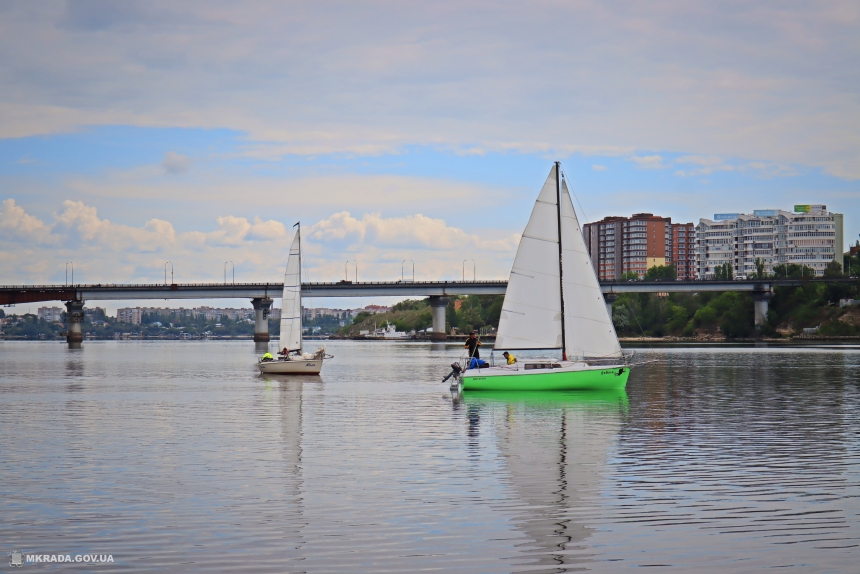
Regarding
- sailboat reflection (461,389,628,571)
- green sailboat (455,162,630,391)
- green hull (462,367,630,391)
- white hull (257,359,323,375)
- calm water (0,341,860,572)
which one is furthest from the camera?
white hull (257,359,323,375)

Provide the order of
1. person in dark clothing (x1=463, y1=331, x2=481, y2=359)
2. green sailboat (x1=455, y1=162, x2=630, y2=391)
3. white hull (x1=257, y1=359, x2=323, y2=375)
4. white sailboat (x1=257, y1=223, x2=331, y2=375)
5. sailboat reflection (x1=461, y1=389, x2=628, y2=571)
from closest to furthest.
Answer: sailboat reflection (x1=461, y1=389, x2=628, y2=571) → green sailboat (x1=455, y1=162, x2=630, y2=391) → person in dark clothing (x1=463, y1=331, x2=481, y2=359) → white hull (x1=257, y1=359, x2=323, y2=375) → white sailboat (x1=257, y1=223, x2=331, y2=375)

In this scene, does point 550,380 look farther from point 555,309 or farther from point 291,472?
point 291,472

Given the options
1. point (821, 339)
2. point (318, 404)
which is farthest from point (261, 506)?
point (821, 339)

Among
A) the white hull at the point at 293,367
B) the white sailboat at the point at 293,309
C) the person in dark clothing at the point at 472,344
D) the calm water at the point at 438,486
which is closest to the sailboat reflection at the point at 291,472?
the calm water at the point at 438,486

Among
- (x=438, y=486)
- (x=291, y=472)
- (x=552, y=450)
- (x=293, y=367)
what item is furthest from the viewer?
(x=293, y=367)

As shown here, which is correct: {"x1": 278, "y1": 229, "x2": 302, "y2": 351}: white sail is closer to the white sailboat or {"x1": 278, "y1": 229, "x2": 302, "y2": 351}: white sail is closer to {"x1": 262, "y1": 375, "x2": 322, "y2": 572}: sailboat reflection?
the white sailboat

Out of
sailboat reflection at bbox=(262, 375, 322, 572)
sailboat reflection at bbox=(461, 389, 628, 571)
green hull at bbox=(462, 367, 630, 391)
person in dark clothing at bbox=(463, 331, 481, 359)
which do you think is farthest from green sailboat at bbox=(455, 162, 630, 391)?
sailboat reflection at bbox=(262, 375, 322, 572)

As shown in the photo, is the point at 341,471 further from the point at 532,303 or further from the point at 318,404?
the point at 532,303

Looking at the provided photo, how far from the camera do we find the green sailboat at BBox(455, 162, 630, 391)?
5453 cm

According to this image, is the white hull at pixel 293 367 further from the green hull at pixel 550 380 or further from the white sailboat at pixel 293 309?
the green hull at pixel 550 380

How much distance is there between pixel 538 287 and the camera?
180 feet

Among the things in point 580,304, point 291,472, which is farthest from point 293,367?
point 291,472

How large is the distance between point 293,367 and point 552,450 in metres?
49.8

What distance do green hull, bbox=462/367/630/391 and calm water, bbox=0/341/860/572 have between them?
4996 mm
